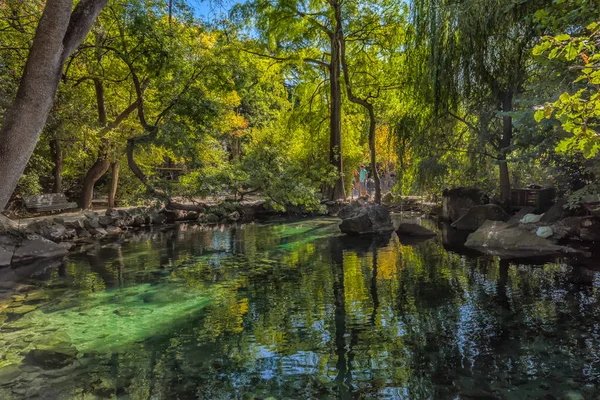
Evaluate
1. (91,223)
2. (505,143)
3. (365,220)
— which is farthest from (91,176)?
(505,143)

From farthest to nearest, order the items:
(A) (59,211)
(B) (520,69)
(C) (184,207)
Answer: (A) (59,211) → (B) (520,69) → (C) (184,207)

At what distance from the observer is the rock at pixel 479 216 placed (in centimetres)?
1187

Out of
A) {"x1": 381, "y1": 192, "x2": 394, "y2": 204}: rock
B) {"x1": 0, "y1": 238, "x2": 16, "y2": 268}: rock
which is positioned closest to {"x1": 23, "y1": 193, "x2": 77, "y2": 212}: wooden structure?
{"x1": 0, "y1": 238, "x2": 16, "y2": 268}: rock

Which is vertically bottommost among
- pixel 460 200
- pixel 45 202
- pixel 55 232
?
pixel 55 232

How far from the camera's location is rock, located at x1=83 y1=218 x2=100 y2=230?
12484mm

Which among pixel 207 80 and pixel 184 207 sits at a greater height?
pixel 207 80

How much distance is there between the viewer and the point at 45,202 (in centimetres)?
1202

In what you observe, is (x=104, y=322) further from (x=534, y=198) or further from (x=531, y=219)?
(x=534, y=198)

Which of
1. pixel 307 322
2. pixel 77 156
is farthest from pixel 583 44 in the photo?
pixel 77 156

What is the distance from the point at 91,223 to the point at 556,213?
43.6ft

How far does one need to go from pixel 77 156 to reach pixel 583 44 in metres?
14.7

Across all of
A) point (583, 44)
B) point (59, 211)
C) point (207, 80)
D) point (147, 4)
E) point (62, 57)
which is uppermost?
point (147, 4)

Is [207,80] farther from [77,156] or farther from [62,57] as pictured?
[77,156]

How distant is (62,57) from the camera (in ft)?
10.0
